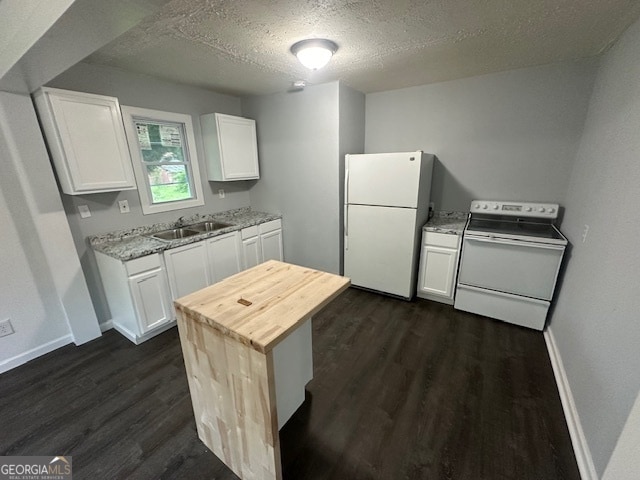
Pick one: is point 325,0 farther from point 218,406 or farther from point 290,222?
point 290,222

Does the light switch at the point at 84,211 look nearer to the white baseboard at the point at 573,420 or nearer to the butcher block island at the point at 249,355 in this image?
the butcher block island at the point at 249,355

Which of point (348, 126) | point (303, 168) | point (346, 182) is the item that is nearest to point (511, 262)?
point (346, 182)

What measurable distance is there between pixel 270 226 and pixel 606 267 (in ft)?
9.88

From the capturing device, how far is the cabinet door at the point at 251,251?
3131 mm

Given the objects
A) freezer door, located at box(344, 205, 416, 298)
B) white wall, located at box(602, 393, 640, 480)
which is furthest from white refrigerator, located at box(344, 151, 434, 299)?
white wall, located at box(602, 393, 640, 480)

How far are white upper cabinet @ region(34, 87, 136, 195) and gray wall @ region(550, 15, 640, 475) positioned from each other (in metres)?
3.38

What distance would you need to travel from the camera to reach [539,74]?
246cm

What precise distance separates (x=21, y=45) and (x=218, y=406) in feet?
6.50

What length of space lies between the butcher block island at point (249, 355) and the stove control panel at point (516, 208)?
6.97 ft

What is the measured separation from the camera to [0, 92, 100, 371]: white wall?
73.7 inches

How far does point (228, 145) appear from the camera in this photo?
3.12m

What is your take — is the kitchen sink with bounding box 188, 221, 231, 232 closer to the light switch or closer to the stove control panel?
the light switch

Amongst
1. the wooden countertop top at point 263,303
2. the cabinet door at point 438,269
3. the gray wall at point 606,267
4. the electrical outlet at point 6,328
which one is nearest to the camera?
the wooden countertop top at point 263,303

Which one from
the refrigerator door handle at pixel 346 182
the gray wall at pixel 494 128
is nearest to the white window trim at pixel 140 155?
the refrigerator door handle at pixel 346 182
